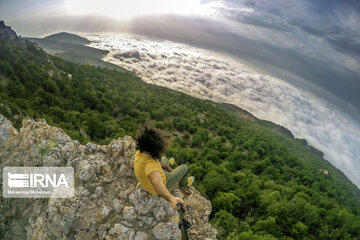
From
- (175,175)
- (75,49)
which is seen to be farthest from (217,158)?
(75,49)

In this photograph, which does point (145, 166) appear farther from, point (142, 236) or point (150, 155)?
point (142, 236)

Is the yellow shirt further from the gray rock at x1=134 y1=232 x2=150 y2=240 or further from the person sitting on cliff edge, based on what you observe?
the gray rock at x1=134 y1=232 x2=150 y2=240

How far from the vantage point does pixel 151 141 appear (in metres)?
6.70

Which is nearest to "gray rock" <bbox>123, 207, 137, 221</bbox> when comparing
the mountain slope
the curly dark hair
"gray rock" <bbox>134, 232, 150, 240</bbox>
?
"gray rock" <bbox>134, 232, 150, 240</bbox>

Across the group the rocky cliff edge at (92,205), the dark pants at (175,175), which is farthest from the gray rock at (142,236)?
the dark pants at (175,175)

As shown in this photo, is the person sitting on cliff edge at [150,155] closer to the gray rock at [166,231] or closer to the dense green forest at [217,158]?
the gray rock at [166,231]

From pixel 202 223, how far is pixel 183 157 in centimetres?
3851

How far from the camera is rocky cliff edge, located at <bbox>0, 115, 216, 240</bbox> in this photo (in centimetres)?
744

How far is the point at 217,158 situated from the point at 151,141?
1792 inches

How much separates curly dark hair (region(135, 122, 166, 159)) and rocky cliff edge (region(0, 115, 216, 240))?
6.61 feet

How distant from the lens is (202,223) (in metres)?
8.62

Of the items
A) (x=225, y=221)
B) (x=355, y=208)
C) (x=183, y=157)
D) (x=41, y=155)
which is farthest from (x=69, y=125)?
(x=355, y=208)

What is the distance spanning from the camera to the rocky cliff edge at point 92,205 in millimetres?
7441

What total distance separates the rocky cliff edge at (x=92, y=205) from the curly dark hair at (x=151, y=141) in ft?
6.61
